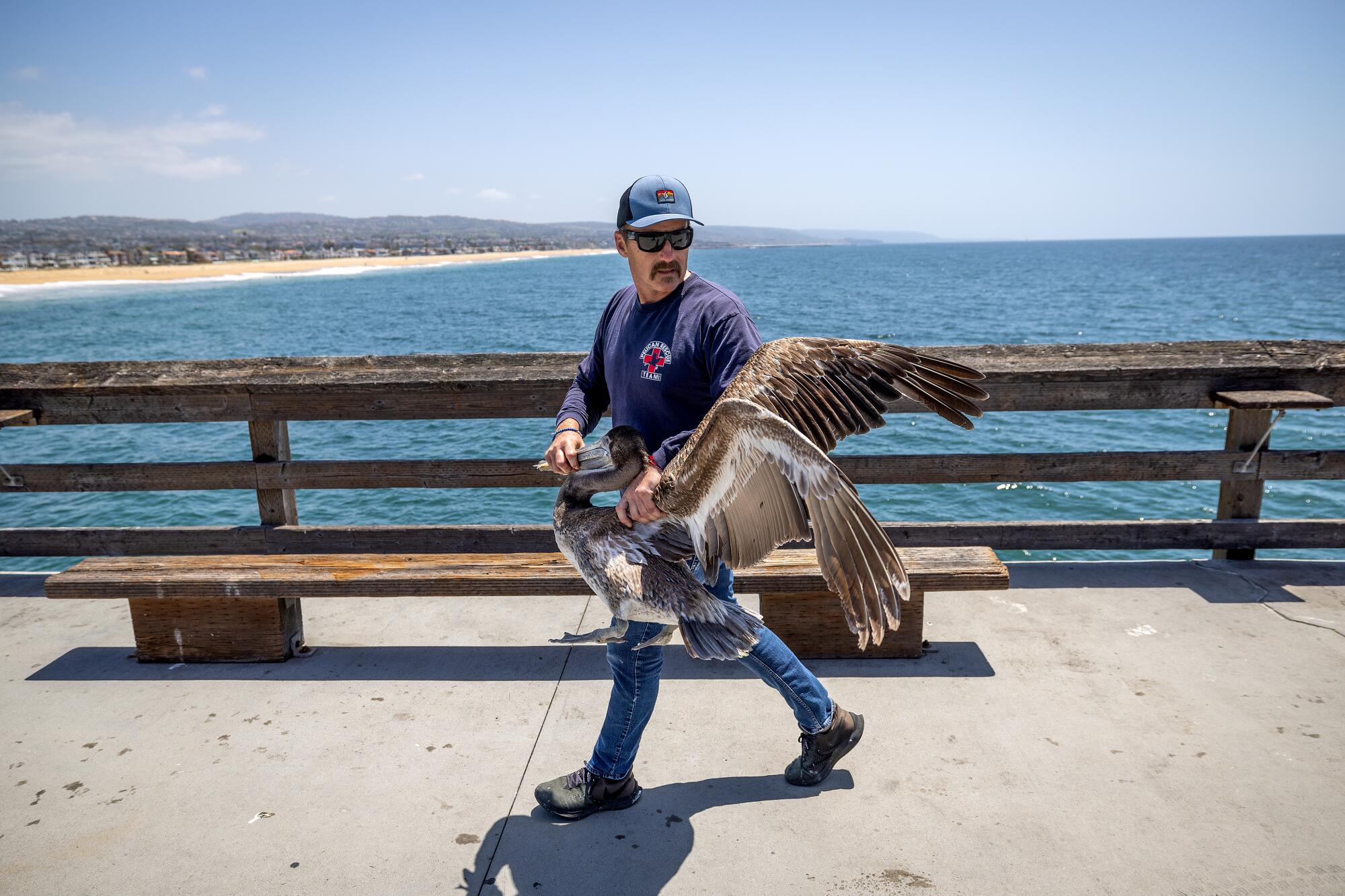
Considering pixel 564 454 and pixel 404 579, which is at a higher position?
pixel 564 454

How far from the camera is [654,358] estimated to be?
104 inches

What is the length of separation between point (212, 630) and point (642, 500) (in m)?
2.97

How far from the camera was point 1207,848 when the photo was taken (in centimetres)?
264

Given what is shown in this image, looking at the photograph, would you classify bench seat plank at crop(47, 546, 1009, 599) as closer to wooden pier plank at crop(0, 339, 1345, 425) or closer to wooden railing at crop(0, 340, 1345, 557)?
wooden railing at crop(0, 340, 1345, 557)

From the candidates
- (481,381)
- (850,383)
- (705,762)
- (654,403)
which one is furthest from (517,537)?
(850,383)

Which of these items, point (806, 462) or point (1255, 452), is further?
point (1255, 452)

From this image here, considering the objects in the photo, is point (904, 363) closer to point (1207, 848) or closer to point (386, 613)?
point (1207, 848)

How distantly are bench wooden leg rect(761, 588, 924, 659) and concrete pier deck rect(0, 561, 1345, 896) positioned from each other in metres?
0.08

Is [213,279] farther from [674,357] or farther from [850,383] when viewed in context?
[850,383]

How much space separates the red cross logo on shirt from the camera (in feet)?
8.63

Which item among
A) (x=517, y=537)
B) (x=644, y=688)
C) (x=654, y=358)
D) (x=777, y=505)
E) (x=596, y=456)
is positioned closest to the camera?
(x=777, y=505)

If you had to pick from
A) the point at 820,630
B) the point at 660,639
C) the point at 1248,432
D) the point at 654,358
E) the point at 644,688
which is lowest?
the point at 820,630

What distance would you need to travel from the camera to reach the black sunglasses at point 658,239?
258 cm

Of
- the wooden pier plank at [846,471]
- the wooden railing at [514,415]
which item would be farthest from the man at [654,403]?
the wooden pier plank at [846,471]
